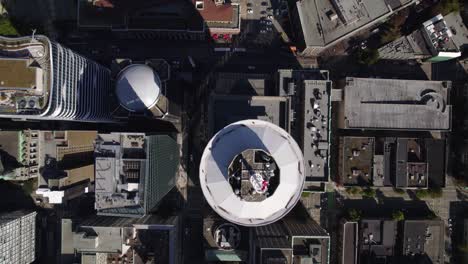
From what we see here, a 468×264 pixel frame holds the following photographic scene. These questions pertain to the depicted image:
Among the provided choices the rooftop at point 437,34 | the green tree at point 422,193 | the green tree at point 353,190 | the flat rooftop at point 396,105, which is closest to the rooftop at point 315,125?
the flat rooftop at point 396,105

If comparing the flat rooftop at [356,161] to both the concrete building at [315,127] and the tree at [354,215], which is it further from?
the concrete building at [315,127]

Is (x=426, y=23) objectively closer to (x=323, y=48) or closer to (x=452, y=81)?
(x=452, y=81)

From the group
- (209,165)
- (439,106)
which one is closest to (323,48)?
(439,106)

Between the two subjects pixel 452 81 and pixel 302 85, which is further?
pixel 452 81

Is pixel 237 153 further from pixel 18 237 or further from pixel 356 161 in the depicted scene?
pixel 18 237

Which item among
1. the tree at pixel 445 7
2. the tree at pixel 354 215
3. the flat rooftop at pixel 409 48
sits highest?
the tree at pixel 445 7

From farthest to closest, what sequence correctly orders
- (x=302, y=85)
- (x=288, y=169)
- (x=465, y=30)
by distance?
(x=465, y=30)
(x=302, y=85)
(x=288, y=169)

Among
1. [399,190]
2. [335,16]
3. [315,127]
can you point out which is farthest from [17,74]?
[399,190]
